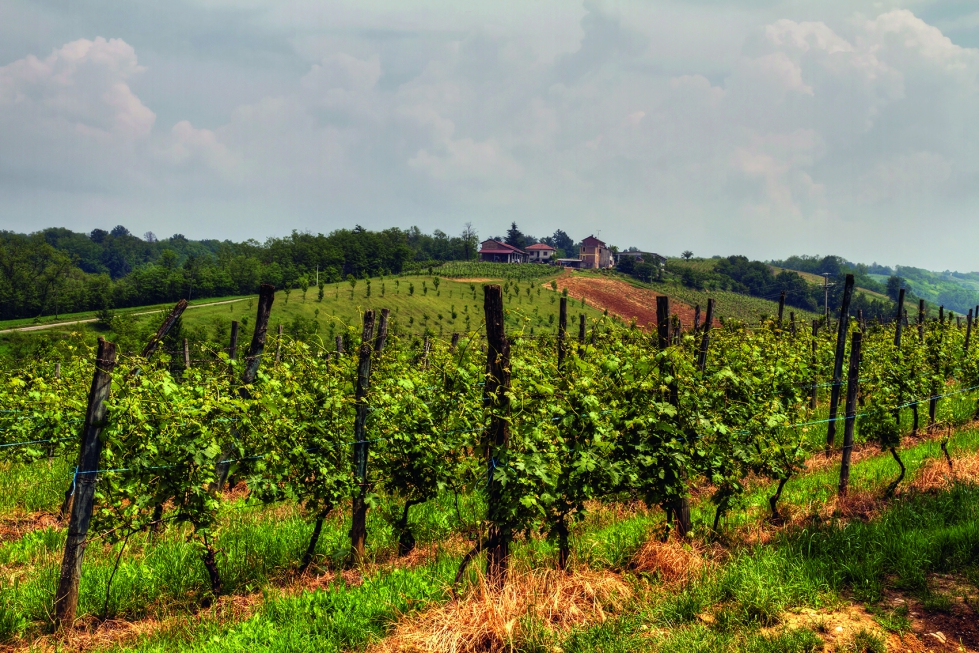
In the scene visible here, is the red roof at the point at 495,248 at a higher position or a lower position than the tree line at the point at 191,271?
higher

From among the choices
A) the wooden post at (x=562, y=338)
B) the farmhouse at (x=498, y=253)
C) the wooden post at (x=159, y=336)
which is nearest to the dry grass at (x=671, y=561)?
the wooden post at (x=562, y=338)

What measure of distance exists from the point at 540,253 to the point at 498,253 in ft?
50.6

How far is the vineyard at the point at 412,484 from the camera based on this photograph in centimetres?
466

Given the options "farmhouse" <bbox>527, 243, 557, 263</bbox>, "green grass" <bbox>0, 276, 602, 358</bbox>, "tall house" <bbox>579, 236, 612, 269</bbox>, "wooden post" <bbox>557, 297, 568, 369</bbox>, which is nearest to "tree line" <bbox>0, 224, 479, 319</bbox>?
"green grass" <bbox>0, 276, 602, 358</bbox>

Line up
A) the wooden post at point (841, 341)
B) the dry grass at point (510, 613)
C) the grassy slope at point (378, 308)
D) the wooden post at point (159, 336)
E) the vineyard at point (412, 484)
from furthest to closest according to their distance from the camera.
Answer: the grassy slope at point (378, 308) < the wooden post at point (841, 341) < the wooden post at point (159, 336) < the vineyard at point (412, 484) < the dry grass at point (510, 613)

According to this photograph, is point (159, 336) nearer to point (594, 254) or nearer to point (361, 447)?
point (361, 447)

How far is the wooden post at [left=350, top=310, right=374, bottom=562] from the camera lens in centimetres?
574

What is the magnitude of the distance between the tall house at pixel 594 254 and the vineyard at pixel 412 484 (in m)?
130

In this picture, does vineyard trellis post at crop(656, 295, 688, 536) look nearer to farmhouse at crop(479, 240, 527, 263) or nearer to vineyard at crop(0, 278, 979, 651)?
vineyard at crop(0, 278, 979, 651)

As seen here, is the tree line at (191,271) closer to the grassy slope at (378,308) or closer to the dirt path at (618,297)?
the grassy slope at (378,308)

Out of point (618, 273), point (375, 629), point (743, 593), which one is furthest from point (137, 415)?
point (618, 273)

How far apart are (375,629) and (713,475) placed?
3234mm

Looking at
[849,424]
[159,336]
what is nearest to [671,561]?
[849,424]

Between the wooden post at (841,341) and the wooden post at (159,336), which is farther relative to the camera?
the wooden post at (841,341)
